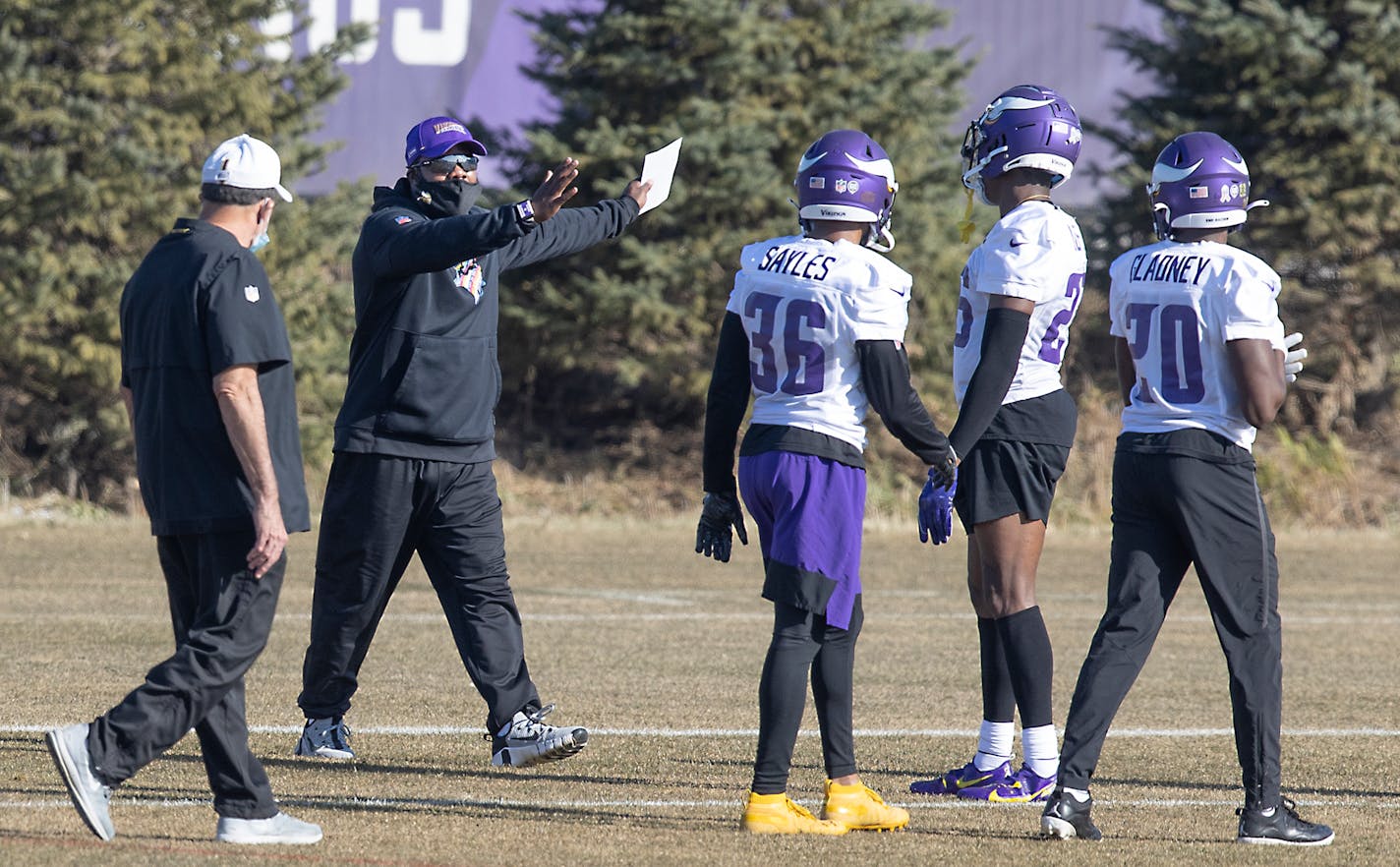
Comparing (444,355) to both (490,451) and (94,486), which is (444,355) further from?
Result: (94,486)

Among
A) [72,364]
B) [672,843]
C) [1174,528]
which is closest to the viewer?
[672,843]

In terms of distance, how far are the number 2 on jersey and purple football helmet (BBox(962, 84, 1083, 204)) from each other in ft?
3.87

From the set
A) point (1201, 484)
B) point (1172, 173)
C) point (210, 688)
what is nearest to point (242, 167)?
point (210, 688)

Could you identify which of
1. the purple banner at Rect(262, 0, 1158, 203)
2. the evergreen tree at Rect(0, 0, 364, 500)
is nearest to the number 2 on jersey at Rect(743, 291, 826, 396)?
the evergreen tree at Rect(0, 0, 364, 500)

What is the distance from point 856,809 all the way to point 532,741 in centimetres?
157

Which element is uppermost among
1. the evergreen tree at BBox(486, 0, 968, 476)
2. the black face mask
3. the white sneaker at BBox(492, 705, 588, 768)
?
the evergreen tree at BBox(486, 0, 968, 476)

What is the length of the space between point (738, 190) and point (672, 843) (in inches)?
710

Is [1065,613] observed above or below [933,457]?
below

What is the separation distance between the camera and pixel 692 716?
8.80 metres

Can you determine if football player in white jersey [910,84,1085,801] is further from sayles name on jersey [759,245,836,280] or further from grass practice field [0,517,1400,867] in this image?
sayles name on jersey [759,245,836,280]

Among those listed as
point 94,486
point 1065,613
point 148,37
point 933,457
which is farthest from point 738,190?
point 933,457

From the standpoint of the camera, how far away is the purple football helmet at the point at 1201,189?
254 inches

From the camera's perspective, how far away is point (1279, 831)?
244 inches

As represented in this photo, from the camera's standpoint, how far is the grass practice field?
19.7 feet
